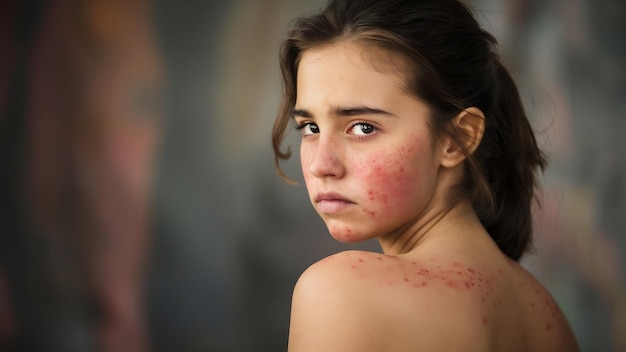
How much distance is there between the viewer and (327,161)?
1.54 m

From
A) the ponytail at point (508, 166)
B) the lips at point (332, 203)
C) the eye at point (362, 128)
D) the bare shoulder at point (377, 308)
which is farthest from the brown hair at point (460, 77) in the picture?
the bare shoulder at point (377, 308)

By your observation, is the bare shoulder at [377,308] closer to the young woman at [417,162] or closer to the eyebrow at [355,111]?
the young woman at [417,162]

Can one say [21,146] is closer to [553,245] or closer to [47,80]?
[47,80]

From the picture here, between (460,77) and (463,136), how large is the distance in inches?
4.9

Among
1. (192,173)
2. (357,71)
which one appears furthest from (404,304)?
(192,173)

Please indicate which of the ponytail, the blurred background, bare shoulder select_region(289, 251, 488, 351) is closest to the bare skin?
bare shoulder select_region(289, 251, 488, 351)

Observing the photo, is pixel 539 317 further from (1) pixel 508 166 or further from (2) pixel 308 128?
(2) pixel 308 128

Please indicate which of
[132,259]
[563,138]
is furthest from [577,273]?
[132,259]

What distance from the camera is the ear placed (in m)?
1.62

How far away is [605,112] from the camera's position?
315cm

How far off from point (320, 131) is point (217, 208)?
1824 millimetres

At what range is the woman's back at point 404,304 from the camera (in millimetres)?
1250

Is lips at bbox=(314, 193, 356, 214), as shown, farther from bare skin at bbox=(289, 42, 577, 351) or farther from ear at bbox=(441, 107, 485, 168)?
ear at bbox=(441, 107, 485, 168)

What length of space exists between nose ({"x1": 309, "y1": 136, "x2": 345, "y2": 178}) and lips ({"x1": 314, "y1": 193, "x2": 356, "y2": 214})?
0.04 meters
